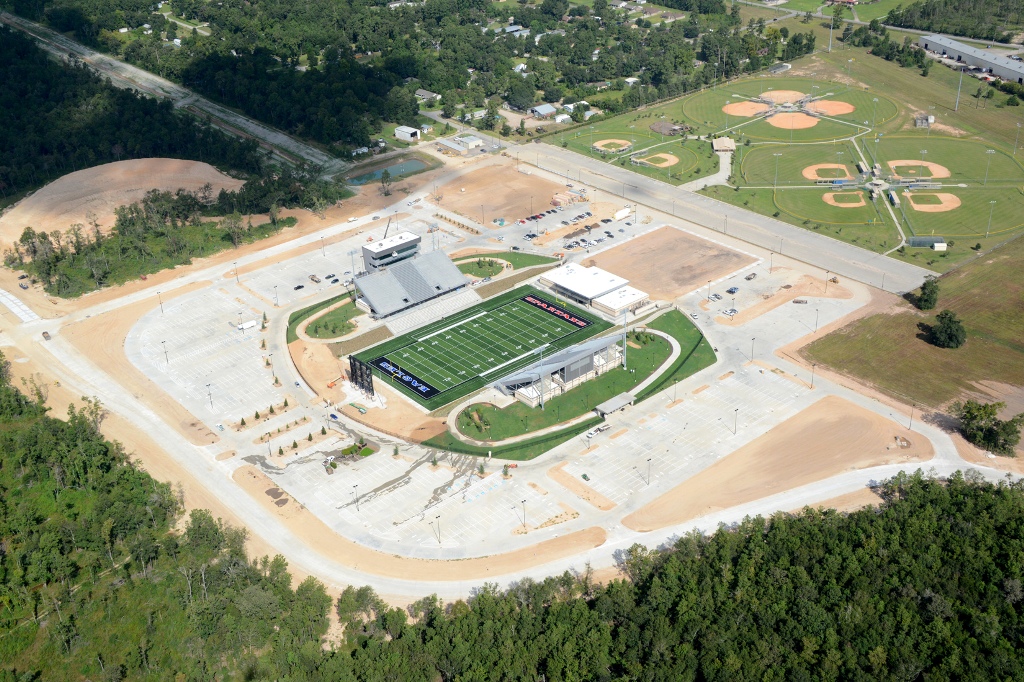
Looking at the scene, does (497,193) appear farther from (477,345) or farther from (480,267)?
(477,345)

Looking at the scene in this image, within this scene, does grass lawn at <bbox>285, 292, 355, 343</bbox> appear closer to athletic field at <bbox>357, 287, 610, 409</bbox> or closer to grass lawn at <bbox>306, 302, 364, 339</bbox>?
grass lawn at <bbox>306, 302, 364, 339</bbox>

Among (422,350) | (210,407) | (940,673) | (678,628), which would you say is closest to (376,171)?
(422,350)

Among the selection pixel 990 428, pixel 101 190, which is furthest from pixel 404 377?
pixel 101 190

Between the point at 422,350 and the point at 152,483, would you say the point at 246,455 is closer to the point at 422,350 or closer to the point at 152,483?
the point at 152,483

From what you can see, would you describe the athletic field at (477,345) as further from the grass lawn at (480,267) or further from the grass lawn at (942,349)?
the grass lawn at (942,349)

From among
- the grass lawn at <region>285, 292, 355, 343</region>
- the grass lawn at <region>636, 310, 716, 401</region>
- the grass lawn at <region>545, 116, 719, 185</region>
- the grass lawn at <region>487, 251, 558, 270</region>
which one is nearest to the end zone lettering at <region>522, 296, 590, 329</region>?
the grass lawn at <region>636, 310, 716, 401</region>
